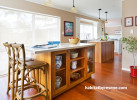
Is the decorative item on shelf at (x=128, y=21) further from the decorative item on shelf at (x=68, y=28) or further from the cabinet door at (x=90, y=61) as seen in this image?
the decorative item on shelf at (x=68, y=28)

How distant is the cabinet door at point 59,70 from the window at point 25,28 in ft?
6.72

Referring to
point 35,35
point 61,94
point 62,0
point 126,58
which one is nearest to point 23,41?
point 35,35

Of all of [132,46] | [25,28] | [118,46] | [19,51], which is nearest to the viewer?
[19,51]

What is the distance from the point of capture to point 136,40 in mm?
3045

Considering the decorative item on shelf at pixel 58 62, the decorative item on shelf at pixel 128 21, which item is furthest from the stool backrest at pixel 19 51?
the decorative item on shelf at pixel 128 21

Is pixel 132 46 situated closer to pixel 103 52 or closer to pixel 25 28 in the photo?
pixel 103 52

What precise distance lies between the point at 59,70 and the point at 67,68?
0.66 feet

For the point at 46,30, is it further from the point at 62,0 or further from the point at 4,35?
the point at 4,35

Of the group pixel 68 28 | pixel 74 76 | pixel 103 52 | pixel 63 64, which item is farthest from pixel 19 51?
pixel 103 52

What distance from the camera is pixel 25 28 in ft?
11.3

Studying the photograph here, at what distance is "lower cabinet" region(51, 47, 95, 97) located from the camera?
1.84 metres

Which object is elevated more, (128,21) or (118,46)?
(128,21)

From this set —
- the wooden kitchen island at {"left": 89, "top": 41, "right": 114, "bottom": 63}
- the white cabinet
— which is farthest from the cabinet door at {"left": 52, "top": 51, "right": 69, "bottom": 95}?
the white cabinet

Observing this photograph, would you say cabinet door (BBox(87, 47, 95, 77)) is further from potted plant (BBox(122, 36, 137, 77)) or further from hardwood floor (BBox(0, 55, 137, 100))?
potted plant (BBox(122, 36, 137, 77))
